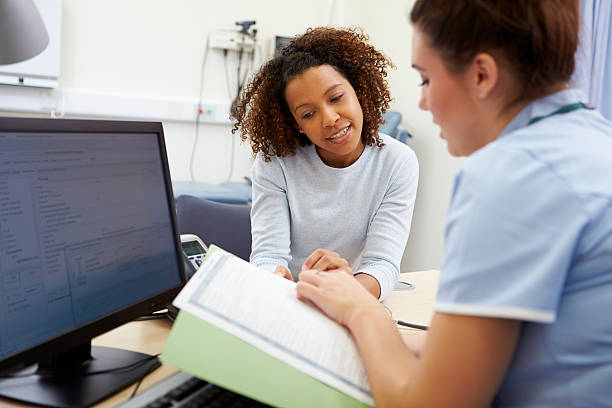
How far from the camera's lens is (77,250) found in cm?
78

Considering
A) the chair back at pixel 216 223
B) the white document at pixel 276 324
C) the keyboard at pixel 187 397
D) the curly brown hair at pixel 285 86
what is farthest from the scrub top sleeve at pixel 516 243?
the chair back at pixel 216 223

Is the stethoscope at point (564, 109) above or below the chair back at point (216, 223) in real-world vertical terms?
above

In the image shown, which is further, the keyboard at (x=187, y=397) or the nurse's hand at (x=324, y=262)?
the nurse's hand at (x=324, y=262)

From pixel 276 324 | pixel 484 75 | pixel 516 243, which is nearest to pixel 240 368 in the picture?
pixel 276 324

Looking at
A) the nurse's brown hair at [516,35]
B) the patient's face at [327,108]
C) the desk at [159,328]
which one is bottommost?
the desk at [159,328]

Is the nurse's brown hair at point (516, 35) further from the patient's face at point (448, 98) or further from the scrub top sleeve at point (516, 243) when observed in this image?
the scrub top sleeve at point (516, 243)

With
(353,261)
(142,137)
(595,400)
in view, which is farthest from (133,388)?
(353,261)

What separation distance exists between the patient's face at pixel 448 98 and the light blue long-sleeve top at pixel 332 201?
747 millimetres

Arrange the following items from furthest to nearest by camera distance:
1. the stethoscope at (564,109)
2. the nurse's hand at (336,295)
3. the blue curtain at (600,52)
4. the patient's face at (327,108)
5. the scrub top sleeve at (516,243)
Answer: the blue curtain at (600,52)
the patient's face at (327,108)
the nurse's hand at (336,295)
the stethoscope at (564,109)
the scrub top sleeve at (516,243)

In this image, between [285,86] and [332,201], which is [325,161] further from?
[285,86]

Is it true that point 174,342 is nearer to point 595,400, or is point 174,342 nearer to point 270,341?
point 270,341

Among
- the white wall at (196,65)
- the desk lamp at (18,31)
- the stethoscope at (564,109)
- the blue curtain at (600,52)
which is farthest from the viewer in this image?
the white wall at (196,65)

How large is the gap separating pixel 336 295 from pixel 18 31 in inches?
30.9

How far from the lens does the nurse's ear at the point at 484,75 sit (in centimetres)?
64
